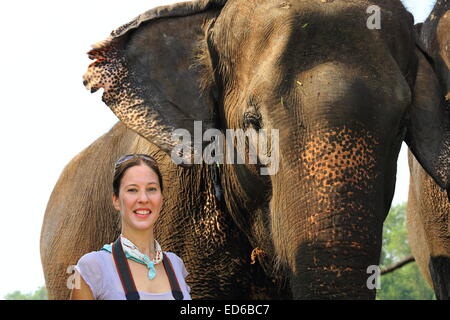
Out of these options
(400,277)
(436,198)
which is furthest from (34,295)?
(436,198)

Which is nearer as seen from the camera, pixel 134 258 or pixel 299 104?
pixel 134 258

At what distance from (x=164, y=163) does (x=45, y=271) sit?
77.1 inches

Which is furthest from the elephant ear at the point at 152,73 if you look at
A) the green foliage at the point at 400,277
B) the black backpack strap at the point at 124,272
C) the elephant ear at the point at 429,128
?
the green foliage at the point at 400,277

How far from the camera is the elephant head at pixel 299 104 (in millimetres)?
4613

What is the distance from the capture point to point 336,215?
14.9 feet

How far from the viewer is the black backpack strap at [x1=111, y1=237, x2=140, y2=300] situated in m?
3.81

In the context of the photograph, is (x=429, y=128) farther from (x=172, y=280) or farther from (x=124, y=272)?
(x=124, y=272)

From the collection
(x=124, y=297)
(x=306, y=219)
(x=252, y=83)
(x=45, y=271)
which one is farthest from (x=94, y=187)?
(x=124, y=297)

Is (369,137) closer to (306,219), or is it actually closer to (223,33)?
(306,219)

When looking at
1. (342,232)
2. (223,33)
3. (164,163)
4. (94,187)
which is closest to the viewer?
(342,232)

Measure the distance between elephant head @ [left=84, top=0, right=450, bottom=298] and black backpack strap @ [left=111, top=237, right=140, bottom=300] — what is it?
103cm

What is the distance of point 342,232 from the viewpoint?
14.8ft

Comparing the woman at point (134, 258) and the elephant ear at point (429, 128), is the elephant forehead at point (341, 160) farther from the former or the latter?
the elephant ear at point (429, 128)

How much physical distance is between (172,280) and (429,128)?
2519 mm
